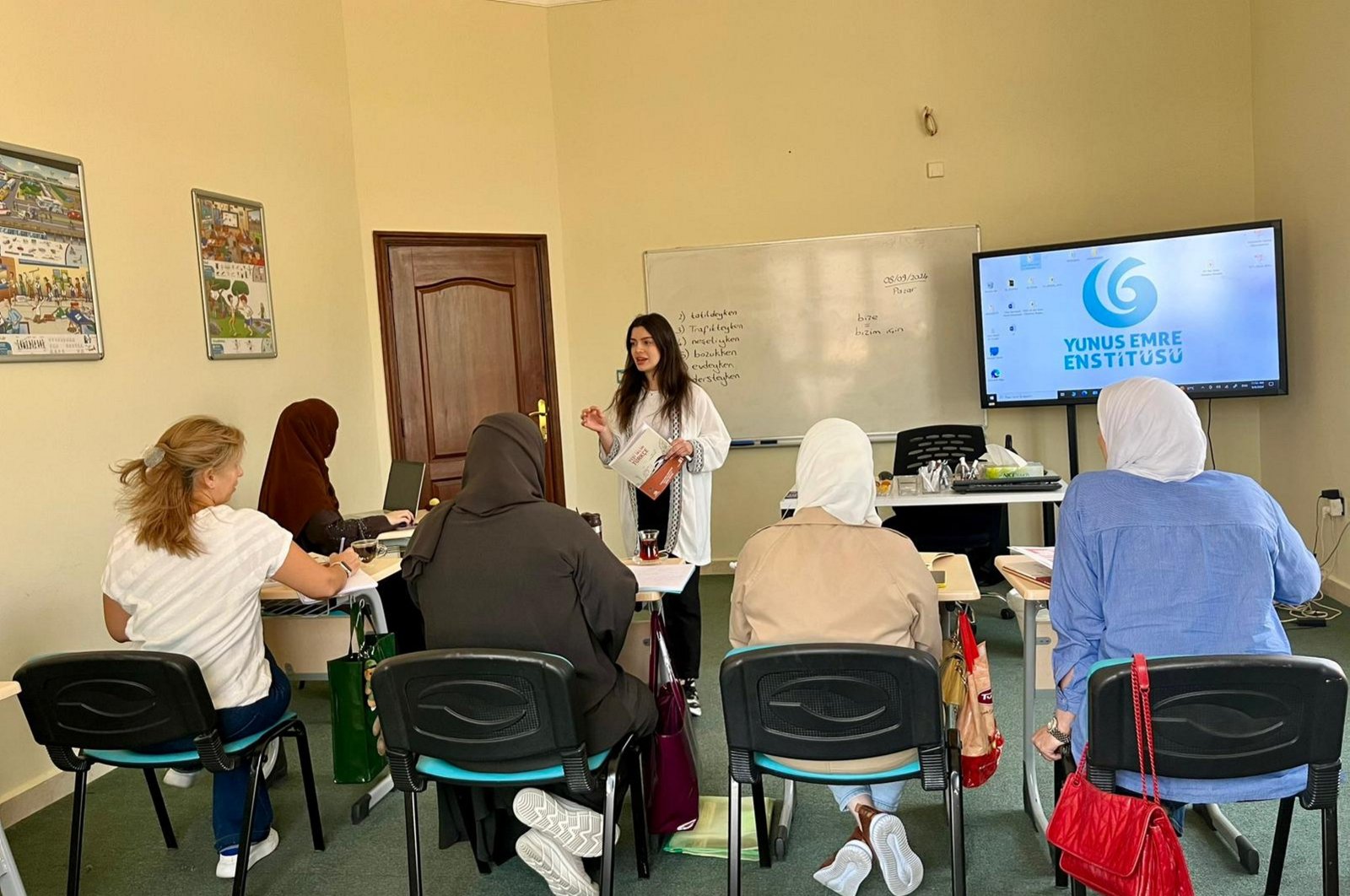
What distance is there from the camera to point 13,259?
3320 millimetres

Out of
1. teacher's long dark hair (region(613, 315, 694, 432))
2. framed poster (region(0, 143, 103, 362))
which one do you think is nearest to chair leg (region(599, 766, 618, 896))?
teacher's long dark hair (region(613, 315, 694, 432))

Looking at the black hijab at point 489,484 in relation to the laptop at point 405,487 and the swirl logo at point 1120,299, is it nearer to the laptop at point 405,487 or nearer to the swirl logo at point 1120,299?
the laptop at point 405,487

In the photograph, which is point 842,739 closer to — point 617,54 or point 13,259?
point 13,259

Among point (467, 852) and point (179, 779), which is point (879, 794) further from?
point (179, 779)

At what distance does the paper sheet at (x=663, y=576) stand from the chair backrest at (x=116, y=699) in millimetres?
1071

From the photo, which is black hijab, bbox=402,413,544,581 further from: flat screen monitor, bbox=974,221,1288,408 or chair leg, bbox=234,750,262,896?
flat screen monitor, bbox=974,221,1288,408

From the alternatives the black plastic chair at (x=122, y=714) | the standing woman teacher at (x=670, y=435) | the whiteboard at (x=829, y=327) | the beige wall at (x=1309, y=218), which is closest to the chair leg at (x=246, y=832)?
A: the black plastic chair at (x=122, y=714)

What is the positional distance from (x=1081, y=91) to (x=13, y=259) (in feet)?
16.5

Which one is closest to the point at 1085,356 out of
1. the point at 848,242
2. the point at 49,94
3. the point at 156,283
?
the point at 848,242

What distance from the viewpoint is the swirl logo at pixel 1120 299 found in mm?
5105

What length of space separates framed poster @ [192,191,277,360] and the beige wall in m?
4.83

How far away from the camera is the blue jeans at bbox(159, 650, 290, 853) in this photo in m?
2.56

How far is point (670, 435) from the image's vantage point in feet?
12.7

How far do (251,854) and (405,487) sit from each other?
6.16ft
